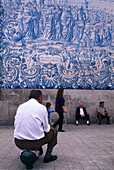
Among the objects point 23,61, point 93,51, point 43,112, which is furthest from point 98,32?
point 43,112

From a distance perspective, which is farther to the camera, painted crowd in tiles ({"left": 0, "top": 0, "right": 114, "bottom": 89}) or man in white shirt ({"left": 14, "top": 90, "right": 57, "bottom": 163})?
painted crowd in tiles ({"left": 0, "top": 0, "right": 114, "bottom": 89})

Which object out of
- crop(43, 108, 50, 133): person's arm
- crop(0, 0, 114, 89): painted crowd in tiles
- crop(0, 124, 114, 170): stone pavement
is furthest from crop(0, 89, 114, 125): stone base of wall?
crop(43, 108, 50, 133): person's arm

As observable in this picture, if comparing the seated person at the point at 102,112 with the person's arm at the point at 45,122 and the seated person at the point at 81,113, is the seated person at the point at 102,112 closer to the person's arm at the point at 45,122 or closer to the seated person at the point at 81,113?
the seated person at the point at 81,113

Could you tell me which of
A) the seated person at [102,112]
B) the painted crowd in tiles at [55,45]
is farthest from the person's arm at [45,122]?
the seated person at [102,112]

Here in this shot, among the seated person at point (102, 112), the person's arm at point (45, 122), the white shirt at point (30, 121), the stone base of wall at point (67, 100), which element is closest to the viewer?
the white shirt at point (30, 121)

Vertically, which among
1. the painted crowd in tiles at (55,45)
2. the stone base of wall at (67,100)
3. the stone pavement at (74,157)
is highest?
the painted crowd in tiles at (55,45)

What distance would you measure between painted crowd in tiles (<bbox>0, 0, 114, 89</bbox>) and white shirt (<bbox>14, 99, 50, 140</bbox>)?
5303mm

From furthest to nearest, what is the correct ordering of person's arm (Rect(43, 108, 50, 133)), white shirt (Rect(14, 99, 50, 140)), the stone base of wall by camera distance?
the stone base of wall
person's arm (Rect(43, 108, 50, 133))
white shirt (Rect(14, 99, 50, 140))

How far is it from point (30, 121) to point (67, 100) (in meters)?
5.58

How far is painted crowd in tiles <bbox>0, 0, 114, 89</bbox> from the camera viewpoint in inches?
320

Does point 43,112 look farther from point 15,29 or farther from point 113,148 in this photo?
point 15,29

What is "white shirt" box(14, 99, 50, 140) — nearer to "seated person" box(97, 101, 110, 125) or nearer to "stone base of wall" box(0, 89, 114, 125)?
"stone base of wall" box(0, 89, 114, 125)

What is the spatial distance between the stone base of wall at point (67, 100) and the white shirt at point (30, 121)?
5.22 metres

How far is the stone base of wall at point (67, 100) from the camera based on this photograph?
25.6 feet
